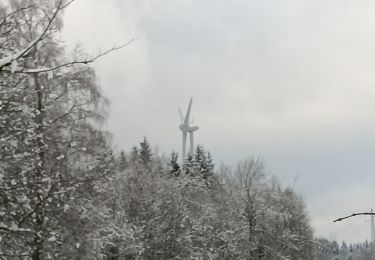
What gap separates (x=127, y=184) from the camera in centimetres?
3181

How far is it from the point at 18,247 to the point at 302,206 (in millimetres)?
47603

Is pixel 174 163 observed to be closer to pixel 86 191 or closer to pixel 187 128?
pixel 187 128

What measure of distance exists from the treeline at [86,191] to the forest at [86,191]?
0.05 metres

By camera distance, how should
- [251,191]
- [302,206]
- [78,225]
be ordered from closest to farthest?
[78,225], [251,191], [302,206]

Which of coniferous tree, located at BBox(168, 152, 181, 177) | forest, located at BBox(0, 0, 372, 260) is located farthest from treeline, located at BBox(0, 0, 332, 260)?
→ coniferous tree, located at BBox(168, 152, 181, 177)

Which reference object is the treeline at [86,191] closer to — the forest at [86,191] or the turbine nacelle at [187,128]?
the forest at [86,191]

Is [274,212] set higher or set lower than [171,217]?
higher

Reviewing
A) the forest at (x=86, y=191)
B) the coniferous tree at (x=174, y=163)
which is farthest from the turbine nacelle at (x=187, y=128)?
the forest at (x=86, y=191)

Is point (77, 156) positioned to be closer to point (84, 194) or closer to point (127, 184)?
point (84, 194)

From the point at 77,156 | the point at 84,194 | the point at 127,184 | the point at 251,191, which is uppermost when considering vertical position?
the point at 251,191

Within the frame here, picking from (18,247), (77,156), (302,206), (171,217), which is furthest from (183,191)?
(18,247)

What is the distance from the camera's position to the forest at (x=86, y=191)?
12.2 metres

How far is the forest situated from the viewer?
12164 millimetres

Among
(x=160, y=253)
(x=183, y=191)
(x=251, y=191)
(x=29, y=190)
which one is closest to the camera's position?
(x=29, y=190)
